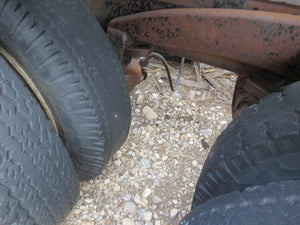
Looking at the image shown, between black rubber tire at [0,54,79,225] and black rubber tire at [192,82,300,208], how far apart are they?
528 mm

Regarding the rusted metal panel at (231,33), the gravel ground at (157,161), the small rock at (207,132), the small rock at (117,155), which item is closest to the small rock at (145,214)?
the gravel ground at (157,161)

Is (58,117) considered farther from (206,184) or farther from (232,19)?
(232,19)

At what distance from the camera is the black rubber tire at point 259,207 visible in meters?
0.66

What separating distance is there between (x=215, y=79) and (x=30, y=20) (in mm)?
2022

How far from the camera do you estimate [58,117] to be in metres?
1.15

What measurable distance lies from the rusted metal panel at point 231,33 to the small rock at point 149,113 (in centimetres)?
88

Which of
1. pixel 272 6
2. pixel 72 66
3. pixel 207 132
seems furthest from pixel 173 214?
pixel 272 6

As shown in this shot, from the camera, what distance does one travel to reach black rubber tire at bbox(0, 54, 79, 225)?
88cm

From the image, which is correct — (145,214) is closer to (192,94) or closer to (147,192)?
(147,192)

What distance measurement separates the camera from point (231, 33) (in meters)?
1.11

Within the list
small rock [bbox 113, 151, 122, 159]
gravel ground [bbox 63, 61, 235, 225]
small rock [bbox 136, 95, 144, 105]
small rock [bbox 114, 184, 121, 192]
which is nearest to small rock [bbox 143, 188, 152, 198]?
gravel ground [bbox 63, 61, 235, 225]

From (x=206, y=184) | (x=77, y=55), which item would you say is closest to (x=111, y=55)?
(x=77, y=55)

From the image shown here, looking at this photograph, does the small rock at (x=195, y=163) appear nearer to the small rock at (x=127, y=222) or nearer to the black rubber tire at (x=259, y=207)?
the small rock at (x=127, y=222)

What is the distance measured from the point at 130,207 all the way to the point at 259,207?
3.07 ft
